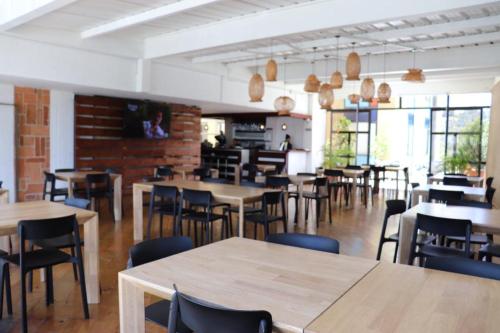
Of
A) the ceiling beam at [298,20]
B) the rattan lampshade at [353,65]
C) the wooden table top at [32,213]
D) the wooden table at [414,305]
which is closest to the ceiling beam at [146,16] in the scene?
the ceiling beam at [298,20]

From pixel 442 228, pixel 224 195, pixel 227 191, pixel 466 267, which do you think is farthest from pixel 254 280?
pixel 227 191

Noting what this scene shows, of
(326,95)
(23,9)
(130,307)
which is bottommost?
(130,307)

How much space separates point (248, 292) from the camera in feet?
5.33

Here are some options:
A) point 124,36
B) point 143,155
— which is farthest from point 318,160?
point 124,36

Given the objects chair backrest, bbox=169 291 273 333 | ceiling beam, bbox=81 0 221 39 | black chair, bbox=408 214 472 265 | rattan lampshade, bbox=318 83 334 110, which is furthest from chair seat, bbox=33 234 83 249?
rattan lampshade, bbox=318 83 334 110

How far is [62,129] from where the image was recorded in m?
7.96

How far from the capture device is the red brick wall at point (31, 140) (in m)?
7.43

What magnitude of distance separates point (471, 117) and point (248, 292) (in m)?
11.4

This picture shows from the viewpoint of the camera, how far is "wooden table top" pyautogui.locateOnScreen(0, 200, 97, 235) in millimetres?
2852

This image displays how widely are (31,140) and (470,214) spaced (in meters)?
7.05

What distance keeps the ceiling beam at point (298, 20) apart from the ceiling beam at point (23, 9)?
215cm

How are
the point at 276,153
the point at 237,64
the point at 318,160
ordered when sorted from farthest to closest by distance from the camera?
the point at 318,160 < the point at 276,153 < the point at 237,64

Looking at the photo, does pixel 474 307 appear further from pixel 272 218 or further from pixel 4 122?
pixel 4 122

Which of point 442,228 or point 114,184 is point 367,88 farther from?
point 114,184
